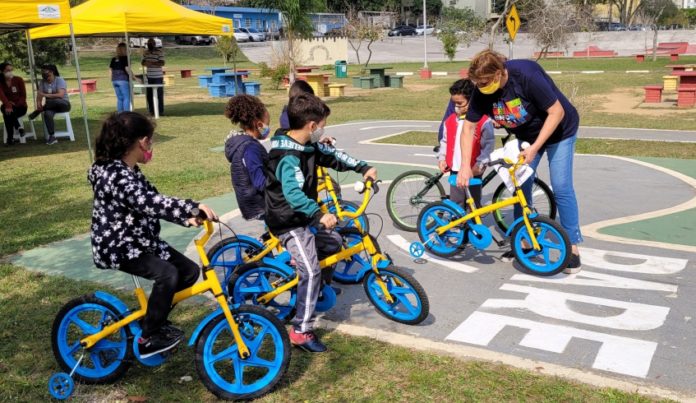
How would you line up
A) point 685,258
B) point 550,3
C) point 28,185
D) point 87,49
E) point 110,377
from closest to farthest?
point 110,377, point 685,258, point 28,185, point 550,3, point 87,49

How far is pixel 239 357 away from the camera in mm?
3494

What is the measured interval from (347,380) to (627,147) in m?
8.95

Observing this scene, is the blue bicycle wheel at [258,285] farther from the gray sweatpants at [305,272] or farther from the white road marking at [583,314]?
the white road marking at [583,314]

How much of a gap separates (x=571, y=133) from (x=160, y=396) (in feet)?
12.3

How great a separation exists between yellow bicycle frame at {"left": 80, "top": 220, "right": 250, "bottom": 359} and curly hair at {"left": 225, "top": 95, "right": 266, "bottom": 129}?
5.52 feet

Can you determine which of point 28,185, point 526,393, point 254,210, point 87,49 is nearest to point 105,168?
point 254,210

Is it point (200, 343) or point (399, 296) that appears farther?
point (399, 296)

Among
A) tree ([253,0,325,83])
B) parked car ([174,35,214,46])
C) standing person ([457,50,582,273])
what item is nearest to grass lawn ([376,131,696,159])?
standing person ([457,50,582,273])

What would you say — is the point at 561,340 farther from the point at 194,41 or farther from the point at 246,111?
the point at 194,41

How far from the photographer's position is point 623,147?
1100 cm

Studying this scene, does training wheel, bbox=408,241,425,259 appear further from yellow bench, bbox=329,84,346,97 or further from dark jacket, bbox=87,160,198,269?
yellow bench, bbox=329,84,346,97

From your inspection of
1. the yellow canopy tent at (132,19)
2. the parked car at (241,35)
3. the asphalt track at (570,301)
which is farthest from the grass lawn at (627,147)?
the parked car at (241,35)

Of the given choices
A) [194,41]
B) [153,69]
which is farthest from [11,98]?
[194,41]

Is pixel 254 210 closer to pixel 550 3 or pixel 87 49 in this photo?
pixel 550 3
